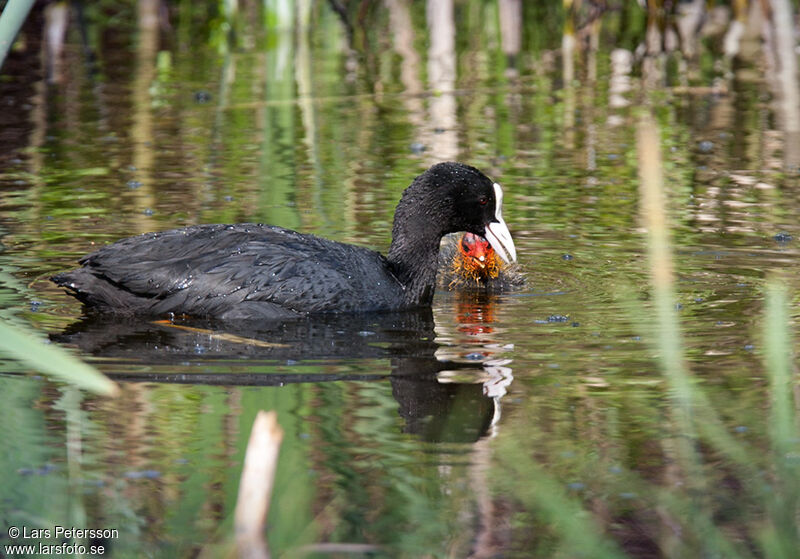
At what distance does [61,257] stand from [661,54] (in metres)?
9.87

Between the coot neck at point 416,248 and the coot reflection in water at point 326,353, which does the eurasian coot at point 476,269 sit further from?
the coot reflection in water at point 326,353

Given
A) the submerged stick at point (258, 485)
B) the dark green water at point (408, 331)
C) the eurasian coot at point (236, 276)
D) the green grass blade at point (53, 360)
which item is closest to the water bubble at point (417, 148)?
the dark green water at point (408, 331)

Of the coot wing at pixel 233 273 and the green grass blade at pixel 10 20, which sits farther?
the coot wing at pixel 233 273

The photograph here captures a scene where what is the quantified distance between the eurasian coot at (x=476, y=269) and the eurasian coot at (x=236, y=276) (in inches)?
11.6

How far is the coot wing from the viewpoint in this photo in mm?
6645

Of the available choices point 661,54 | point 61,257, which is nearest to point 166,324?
point 61,257

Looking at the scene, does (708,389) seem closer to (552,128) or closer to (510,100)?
(552,128)

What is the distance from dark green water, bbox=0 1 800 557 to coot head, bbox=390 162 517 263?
386mm

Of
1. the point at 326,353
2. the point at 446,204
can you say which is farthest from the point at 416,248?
the point at 326,353

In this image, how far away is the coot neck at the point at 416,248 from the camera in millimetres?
7176

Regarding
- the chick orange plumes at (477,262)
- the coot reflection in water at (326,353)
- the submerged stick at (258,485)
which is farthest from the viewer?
the chick orange plumes at (477,262)

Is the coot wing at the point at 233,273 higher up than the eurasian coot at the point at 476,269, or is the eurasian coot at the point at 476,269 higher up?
the coot wing at the point at 233,273

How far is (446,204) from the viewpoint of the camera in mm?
7340

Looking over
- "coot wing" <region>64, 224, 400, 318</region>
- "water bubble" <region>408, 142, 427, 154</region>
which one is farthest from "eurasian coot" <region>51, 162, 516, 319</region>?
"water bubble" <region>408, 142, 427, 154</region>
